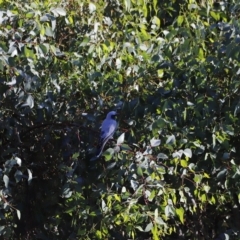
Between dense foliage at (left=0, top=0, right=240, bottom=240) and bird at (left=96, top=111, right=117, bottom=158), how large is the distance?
5cm

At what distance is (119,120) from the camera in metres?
3.62

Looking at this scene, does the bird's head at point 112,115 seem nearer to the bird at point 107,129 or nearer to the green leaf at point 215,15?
the bird at point 107,129

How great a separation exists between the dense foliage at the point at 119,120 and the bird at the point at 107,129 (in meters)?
0.05

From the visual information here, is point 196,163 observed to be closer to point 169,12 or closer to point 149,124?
point 149,124

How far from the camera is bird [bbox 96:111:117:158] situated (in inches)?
132

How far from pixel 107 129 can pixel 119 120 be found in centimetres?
28

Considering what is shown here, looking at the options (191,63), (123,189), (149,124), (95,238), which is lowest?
(95,238)

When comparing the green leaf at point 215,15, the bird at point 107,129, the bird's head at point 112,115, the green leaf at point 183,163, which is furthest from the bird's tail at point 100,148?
the green leaf at point 215,15

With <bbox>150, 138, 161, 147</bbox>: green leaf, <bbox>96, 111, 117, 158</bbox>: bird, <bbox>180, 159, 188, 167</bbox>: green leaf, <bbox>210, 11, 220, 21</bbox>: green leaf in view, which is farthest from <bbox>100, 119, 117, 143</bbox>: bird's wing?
<bbox>210, 11, 220, 21</bbox>: green leaf

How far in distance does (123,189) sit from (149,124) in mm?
381

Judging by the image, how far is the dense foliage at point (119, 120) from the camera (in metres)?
3.49

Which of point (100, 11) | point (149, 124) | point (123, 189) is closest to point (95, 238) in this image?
point (123, 189)

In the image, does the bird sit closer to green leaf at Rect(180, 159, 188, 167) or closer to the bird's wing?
the bird's wing

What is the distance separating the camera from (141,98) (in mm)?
3697
